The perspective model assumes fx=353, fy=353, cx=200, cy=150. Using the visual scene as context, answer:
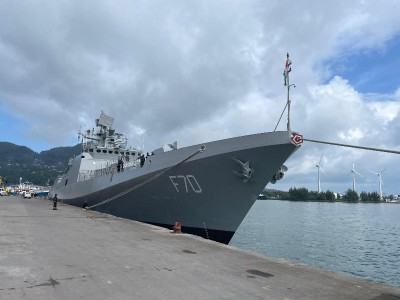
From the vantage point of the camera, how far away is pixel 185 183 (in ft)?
51.1

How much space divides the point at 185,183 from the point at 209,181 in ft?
4.11

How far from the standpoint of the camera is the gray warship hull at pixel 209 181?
13.7 m

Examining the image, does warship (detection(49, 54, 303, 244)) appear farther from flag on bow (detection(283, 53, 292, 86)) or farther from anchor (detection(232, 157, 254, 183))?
flag on bow (detection(283, 53, 292, 86))

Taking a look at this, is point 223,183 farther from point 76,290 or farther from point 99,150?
point 99,150

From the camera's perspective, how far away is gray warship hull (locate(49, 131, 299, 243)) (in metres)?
13.7

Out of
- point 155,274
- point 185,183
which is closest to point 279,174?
point 185,183

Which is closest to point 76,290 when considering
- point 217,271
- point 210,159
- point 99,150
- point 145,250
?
point 217,271

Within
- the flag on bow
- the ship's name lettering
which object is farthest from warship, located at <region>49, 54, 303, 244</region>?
the flag on bow

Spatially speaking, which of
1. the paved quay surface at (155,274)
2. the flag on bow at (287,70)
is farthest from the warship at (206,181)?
the paved quay surface at (155,274)

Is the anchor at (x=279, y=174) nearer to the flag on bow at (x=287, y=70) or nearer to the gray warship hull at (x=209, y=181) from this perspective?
the gray warship hull at (x=209, y=181)

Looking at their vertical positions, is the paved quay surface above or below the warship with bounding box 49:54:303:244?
below

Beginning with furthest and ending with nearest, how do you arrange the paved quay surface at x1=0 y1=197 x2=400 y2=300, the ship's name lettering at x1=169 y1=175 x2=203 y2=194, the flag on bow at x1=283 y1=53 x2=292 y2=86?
the ship's name lettering at x1=169 y1=175 x2=203 y2=194, the flag on bow at x1=283 y1=53 x2=292 y2=86, the paved quay surface at x1=0 y1=197 x2=400 y2=300

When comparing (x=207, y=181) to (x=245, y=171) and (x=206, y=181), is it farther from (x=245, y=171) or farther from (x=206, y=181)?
(x=245, y=171)

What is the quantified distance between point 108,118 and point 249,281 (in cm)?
3165
